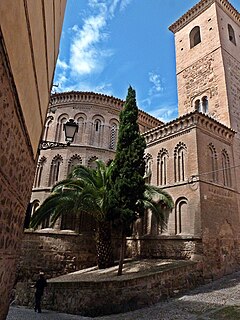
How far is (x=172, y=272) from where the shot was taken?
34.1ft

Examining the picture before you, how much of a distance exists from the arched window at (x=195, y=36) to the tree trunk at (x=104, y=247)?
59.3ft

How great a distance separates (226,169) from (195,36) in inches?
565

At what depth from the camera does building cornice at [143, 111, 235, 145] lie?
47.5 feet

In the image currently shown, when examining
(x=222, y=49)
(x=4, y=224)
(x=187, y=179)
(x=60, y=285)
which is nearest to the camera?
(x=4, y=224)

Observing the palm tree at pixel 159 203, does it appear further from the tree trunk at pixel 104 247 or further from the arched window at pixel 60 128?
the arched window at pixel 60 128

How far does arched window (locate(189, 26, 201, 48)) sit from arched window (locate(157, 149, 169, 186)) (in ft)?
40.5

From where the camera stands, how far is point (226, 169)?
15133 mm

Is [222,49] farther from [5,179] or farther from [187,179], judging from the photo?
[5,179]

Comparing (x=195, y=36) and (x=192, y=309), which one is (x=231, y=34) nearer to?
(x=195, y=36)

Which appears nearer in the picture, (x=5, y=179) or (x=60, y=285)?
(x=5, y=179)

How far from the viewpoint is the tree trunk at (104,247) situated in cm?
1252

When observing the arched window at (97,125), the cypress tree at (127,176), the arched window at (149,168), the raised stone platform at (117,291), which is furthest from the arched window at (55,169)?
the raised stone platform at (117,291)

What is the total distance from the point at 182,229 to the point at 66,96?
13.4 metres

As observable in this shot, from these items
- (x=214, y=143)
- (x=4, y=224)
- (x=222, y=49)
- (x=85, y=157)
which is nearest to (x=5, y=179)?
(x=4, y=224)
